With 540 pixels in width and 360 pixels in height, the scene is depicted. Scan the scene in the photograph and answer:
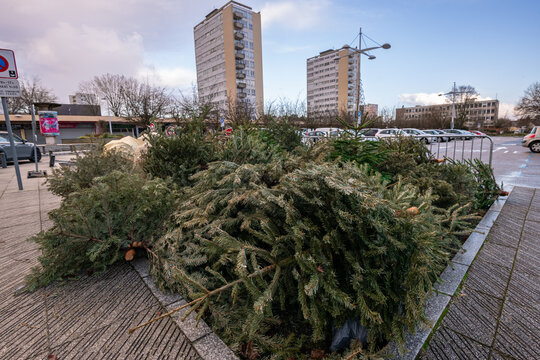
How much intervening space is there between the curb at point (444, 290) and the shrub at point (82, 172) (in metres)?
4.16

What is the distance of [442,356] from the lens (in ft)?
5.73

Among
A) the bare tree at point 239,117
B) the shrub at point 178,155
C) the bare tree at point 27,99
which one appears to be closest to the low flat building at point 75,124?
the bare tree at point 27,99

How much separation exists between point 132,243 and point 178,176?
1.32 m

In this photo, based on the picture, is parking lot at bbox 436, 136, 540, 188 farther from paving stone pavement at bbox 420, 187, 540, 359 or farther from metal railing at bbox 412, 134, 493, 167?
paving stone pavement at bbox 420, 187, 540, 359

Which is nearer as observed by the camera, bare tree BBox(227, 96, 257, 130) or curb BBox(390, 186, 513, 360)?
curb BBox(390, 186, 513, 360)

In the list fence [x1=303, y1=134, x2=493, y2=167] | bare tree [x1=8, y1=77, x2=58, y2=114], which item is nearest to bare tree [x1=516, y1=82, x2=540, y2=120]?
fence [x1=303, y1=134, x2=493, y2=167]

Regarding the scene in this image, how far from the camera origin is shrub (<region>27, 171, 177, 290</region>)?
8.31 ft

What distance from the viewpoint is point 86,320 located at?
2.07 m

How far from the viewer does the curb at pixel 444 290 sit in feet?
5.70

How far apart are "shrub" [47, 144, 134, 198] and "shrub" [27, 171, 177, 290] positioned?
5.18 ft

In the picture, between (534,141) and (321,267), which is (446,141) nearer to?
(321,267)

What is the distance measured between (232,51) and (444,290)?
272 feet

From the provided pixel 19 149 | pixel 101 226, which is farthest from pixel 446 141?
pixel 19 149

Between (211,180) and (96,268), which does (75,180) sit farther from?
(211,180)
